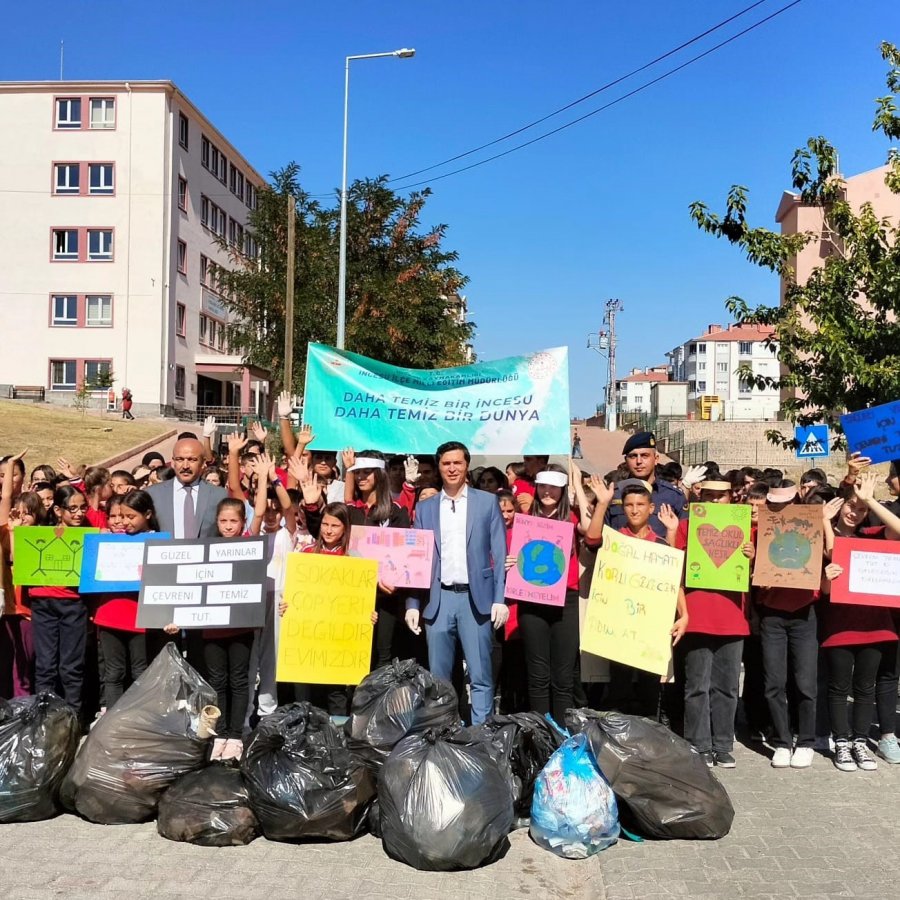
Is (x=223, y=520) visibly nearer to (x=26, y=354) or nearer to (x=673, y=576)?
(x=673, y=576)

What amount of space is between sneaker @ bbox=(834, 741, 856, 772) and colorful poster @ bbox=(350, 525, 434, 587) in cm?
288

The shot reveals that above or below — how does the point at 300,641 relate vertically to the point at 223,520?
below

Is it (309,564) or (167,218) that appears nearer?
(309,564)

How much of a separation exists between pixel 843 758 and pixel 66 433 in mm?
30568

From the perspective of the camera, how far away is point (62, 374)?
46.8m

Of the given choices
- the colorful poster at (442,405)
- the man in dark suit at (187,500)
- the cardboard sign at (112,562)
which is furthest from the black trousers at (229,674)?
the colorful poster at (442,405)

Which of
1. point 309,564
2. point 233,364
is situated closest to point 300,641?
point 309,564

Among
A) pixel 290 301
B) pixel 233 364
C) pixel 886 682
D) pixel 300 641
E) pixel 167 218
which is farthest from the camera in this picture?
pixel 233 364

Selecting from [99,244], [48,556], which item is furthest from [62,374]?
[48,556]

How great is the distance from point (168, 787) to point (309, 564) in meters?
1.59

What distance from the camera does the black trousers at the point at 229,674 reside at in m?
6.37

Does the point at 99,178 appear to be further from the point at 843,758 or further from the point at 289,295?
the point at 843,758

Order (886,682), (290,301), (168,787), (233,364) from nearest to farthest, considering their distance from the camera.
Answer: (168,787)
(886,682)
(290,301)
(233,364)

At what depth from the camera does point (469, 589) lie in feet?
20.6
